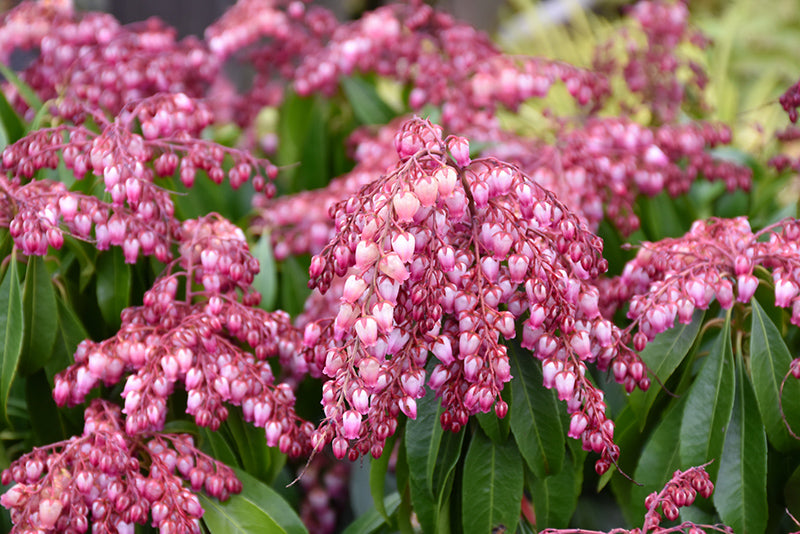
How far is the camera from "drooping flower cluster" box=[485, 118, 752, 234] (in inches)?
73.8

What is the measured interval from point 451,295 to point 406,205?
152mm

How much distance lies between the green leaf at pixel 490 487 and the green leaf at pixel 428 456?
0.11 ft

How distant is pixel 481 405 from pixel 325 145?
1.65 metres

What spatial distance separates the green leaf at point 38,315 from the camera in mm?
1433

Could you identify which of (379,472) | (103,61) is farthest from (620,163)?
(103,61)

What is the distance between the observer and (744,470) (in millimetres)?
1329

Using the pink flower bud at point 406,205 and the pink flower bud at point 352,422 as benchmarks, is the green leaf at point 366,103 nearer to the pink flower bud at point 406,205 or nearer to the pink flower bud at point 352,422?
the pink flower bud at point 406,205

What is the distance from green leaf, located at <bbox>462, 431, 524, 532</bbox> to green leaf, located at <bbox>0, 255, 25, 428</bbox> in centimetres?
76

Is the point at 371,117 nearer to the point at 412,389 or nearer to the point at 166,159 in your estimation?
the point at 166,159

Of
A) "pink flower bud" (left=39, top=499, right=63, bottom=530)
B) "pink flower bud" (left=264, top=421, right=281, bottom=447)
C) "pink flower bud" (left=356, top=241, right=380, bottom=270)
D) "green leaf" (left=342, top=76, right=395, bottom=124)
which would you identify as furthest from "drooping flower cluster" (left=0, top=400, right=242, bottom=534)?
"green leaf" (left=342, top=76, right=395, bottom=124)

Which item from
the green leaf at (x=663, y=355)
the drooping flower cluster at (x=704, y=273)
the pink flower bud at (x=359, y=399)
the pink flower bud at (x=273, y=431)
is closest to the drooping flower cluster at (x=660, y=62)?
the drooping flower cluster at (x=704, y=273)

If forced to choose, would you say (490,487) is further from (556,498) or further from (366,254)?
(366,254)

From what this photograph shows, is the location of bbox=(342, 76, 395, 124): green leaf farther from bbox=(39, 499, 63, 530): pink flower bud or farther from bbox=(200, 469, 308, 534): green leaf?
bbox=(39, 499, 63, 530): pink flower bud

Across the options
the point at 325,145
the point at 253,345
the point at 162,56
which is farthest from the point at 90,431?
the point at 325,145
